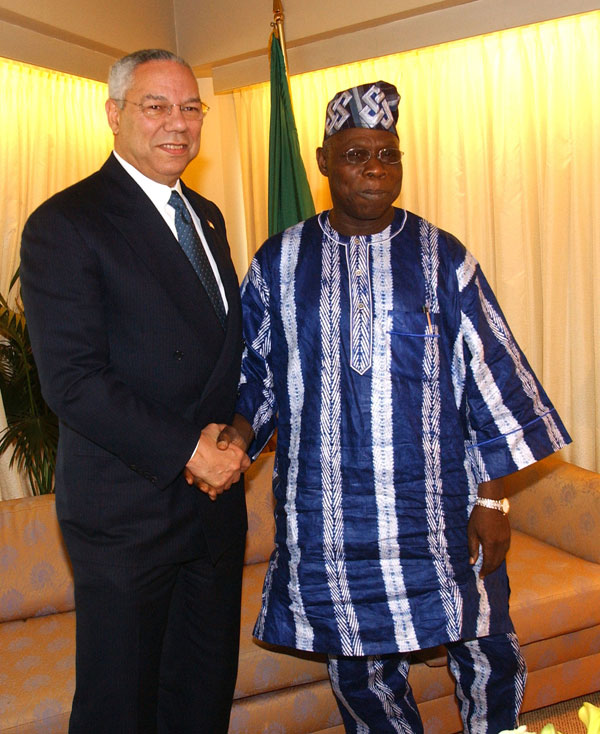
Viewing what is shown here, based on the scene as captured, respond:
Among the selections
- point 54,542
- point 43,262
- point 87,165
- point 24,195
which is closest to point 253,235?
point 87,165

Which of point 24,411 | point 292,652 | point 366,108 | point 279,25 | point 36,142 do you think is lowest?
point 292,652

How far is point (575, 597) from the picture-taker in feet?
8.75

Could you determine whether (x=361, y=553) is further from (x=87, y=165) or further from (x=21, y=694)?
(x=87, y=165)

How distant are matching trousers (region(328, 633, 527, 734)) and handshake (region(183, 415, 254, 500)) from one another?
65cm

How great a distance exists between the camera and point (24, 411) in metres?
3.73

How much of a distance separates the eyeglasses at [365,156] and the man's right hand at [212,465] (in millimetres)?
738

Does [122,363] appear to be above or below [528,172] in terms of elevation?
below

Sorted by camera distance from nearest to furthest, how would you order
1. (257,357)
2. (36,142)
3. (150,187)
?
(150,187) → (257,357) → (36,142)

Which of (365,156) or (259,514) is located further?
(259,514)

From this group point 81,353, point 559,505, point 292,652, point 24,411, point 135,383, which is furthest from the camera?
point 24,411

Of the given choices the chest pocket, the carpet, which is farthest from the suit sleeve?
the carpet

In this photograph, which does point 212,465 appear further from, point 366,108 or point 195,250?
point 366,108

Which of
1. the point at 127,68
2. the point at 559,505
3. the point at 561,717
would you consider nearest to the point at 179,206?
the point at 127,68

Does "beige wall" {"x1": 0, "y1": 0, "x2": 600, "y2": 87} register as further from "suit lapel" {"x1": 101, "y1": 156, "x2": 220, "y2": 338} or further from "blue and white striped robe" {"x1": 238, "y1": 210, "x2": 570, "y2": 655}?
"suit lapel" {"x1": 101, "y1": 156, "x2": 220, "y2": 338}
